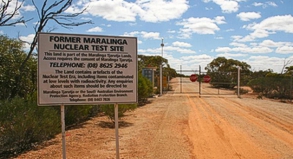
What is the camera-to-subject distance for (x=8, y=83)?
1179 centimetres

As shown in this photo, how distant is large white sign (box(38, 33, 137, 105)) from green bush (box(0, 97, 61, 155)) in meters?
3.10

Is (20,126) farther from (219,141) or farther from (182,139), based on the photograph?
(219,141)

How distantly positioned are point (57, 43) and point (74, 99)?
1.08 meters

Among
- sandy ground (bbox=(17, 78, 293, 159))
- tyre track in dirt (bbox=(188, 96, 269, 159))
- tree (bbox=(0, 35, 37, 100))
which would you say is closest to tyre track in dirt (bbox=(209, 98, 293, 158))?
sandy ground (bbox=(17, 78, 293, 159))

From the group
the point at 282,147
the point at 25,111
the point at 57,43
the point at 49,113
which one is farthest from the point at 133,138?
the point at 57,43

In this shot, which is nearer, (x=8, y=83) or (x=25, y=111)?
(x=25, y=111)

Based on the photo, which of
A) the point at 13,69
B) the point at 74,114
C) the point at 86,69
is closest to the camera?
the point at 86,69

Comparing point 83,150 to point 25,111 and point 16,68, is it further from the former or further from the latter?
point 16,68

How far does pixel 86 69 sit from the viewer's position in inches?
237

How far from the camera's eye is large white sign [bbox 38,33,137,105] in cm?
582

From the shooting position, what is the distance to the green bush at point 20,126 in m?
8.31

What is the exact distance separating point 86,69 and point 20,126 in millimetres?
3475

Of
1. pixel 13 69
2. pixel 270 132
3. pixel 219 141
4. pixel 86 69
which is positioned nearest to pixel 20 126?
pixel 86 69

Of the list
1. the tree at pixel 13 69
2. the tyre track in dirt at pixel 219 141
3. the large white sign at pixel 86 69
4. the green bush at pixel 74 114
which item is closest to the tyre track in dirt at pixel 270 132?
the tyre track in dirt at pixel 219 141
